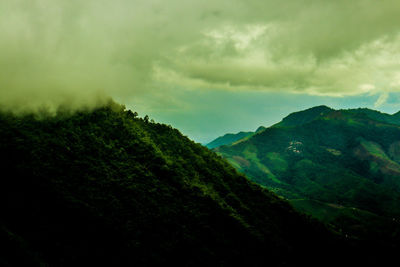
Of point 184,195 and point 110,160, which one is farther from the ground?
point 110,160

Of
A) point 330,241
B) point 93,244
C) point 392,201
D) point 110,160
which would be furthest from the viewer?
point 392,201

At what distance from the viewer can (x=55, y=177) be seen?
47.2m

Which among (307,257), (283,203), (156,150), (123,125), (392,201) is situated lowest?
(392,201)

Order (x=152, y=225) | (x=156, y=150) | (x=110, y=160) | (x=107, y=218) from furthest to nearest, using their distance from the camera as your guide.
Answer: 1. (x=156, y=150)
2. (x=110, y=160)
3. (x=152, y=225)
4. (x=107, y=218)

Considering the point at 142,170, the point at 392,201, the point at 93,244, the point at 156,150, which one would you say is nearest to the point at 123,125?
the point at 156,150

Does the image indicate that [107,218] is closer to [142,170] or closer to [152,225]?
[152,225]

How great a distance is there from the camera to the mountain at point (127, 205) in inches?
1668

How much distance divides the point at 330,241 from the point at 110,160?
64.5 metres

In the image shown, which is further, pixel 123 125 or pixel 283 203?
pixel 283 203

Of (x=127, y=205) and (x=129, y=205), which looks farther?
(x=129, y=205)

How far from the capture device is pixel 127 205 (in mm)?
50500

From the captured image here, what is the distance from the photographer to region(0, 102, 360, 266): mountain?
42375 mm

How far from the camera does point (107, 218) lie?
46406mm

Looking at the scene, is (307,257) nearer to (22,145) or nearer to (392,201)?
(22,145)
